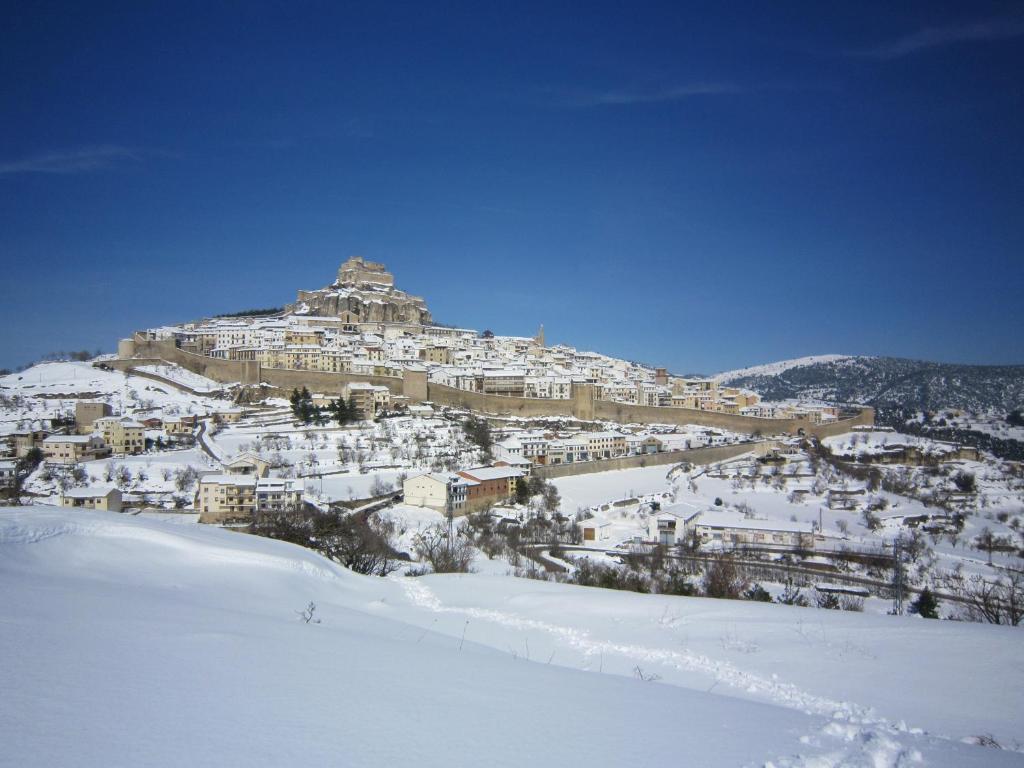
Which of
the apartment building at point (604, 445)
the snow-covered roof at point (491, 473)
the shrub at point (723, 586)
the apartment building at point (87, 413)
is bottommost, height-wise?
the shrub at point (723, 586)

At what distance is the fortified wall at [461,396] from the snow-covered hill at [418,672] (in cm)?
3485

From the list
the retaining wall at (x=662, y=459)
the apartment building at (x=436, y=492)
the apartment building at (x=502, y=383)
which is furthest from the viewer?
the apartment building at (x=502, y=383)

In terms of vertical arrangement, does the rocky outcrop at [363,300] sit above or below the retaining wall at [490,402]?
above

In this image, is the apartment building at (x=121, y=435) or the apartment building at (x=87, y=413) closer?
the apartment building at (x=121, y=435)

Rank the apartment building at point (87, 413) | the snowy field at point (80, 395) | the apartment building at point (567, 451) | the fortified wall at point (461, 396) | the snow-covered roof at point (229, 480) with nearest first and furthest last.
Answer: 1. the snow-covered roof at point (229, 480)
2. the apartment building at point (567, 451)
3. the apartment building at point (87, 413)
4. the snowy field at point (80, 395)
5. the fortified wall at point (461, 396)

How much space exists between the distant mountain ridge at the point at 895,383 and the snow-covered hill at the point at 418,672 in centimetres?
9990

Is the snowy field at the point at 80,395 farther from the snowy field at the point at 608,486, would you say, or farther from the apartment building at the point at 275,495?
the snowy field at the point at 608,486

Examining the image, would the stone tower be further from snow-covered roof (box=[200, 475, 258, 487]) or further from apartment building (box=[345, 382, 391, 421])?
snow-covered roof (box=[200, 475, 258, 487])

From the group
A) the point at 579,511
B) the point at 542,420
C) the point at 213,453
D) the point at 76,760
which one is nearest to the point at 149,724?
the point at 76,760

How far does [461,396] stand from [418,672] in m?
38.5

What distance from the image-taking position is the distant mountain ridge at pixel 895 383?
98.1m

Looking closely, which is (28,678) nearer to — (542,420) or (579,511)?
(579,511)

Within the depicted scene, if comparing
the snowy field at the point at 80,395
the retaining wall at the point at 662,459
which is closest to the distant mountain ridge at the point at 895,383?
the retaining wall at the point at 662,459

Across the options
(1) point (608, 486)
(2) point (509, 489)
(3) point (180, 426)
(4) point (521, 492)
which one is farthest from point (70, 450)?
(1) point (608, 486)
